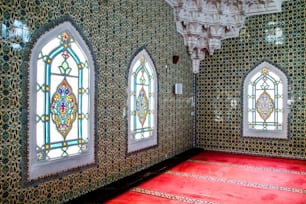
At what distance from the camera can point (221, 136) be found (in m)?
6.78

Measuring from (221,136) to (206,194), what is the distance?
3.29 m

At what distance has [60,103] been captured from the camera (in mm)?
3092

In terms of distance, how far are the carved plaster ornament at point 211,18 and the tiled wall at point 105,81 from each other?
24 cm

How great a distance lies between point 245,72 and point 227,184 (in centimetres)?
326

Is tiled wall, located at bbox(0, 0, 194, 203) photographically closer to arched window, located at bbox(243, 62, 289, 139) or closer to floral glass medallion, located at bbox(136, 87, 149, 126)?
floral glass medallion, located at bbox(136, 87, 149, 126)

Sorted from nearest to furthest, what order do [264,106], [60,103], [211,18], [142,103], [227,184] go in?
[60,103] → [227,184] → [142,103] → [211,18] → [264,106]

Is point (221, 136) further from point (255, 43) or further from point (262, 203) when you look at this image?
point (262, 203)

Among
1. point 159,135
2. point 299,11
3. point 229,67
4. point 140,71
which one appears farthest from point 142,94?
point 299,11

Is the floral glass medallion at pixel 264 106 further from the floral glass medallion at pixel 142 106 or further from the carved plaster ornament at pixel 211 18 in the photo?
the floral glass medallion at pixel 142 106

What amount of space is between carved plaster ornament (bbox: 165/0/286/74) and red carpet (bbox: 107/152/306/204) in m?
2.82

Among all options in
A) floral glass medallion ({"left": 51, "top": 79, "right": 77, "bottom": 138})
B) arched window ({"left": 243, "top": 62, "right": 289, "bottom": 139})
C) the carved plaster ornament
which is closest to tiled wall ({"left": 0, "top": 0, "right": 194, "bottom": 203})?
the carved plaster ornament

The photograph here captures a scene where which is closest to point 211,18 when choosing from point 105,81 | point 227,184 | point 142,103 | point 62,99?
point 142,103

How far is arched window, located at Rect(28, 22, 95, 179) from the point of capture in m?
2.78

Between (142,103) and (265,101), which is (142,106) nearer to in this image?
(142,103)
